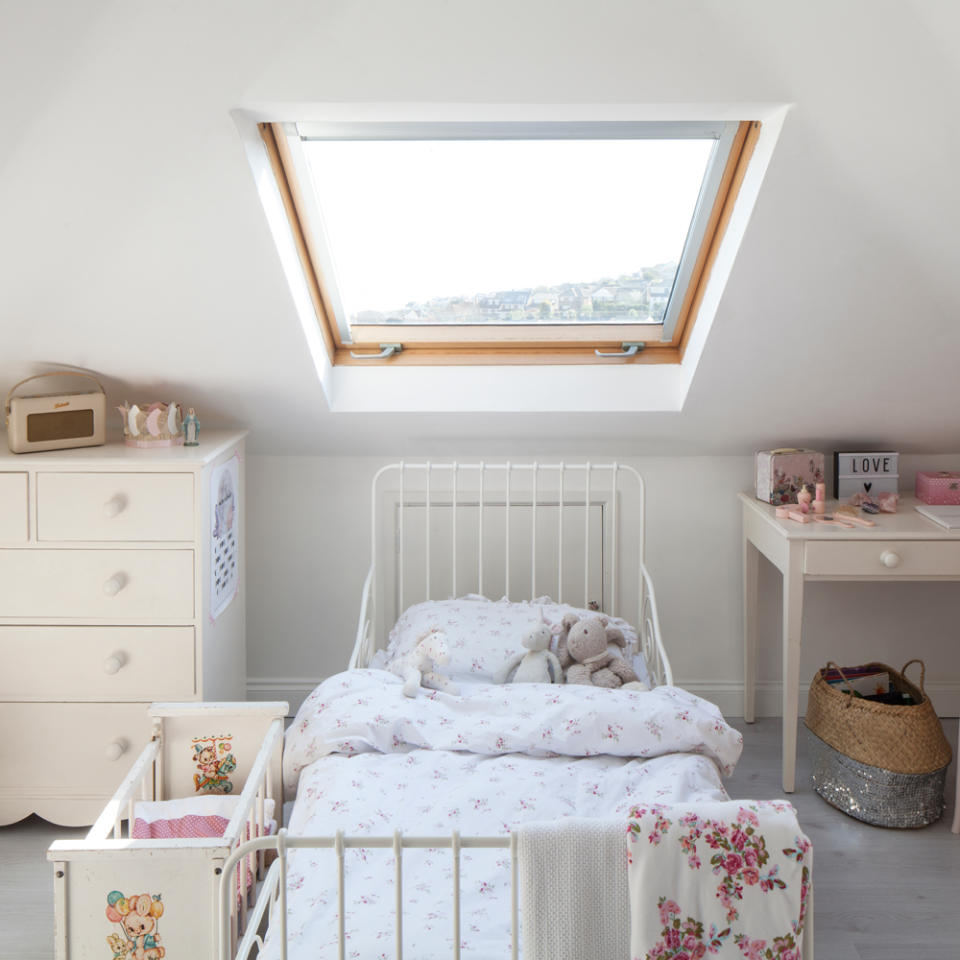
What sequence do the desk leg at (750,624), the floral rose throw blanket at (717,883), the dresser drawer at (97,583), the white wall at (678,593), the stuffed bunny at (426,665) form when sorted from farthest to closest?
the white wall at (678,593) < the desk leg at (750,624) < the dresser drawer at (97,583) < the stuffed bunny at (426,665) < the floral rose throw blanket at (717,883)

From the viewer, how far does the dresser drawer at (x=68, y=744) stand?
2.75 metres

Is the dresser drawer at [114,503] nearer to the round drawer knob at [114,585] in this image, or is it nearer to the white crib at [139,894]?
the round drawer knob at [114,585]

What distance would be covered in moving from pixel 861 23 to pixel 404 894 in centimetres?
175

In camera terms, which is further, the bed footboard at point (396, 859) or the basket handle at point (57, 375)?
the basket handle at point (57, 375)

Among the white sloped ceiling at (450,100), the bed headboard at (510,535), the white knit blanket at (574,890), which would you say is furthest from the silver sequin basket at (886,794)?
the white knit blanket at (574,890)

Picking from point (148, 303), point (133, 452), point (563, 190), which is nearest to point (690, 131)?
point (563, 190)

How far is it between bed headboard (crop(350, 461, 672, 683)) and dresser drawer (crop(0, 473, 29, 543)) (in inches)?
43.9

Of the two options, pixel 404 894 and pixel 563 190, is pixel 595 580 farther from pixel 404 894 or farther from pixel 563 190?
pixel 404 894

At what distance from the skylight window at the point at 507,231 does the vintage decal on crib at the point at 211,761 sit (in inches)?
50.8

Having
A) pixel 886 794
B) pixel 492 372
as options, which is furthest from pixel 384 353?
pixel 886 794

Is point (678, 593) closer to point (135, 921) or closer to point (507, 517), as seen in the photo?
point (507, 517)

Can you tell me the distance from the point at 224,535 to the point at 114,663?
1.58 ft

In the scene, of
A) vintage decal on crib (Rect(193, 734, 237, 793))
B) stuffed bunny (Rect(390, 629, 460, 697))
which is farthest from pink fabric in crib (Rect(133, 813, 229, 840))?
stuffed bunny (Rect(390, 629, 460, 697))

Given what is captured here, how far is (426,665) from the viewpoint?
103 inches
